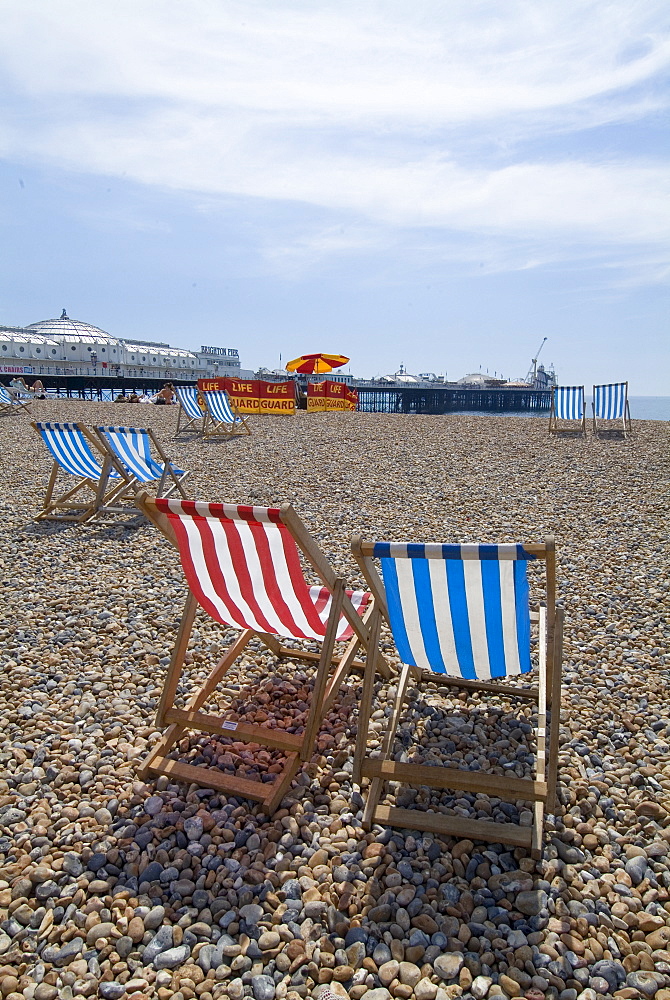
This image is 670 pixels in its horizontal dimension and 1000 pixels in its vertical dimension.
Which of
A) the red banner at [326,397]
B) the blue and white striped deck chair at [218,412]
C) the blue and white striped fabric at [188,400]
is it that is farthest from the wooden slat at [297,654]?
the red banner at [326,397]

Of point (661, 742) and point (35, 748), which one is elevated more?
point (35, 748)

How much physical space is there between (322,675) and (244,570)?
53 cm

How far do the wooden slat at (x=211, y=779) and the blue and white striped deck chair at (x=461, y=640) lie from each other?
388 millimetres

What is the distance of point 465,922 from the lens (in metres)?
1.68

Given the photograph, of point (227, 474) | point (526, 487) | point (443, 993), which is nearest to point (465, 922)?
point (443, 993)

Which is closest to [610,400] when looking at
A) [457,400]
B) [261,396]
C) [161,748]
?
[261,396]

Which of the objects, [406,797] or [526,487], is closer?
[406,797]

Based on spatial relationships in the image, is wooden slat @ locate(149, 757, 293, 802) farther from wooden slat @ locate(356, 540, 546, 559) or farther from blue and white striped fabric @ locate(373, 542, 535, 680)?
wooden slat @ locate(356, 540, 546, 559)

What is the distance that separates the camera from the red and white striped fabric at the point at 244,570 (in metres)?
2.27

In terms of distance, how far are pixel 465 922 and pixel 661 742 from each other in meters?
1.26

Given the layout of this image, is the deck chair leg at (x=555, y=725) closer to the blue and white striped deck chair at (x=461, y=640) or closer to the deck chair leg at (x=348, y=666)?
the blue and white striped deck chair at (x=461, y=640)

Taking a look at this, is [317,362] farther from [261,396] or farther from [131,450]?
[131,450]

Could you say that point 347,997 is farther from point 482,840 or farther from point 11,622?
point 11,622

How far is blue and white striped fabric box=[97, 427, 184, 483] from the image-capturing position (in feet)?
19.8
